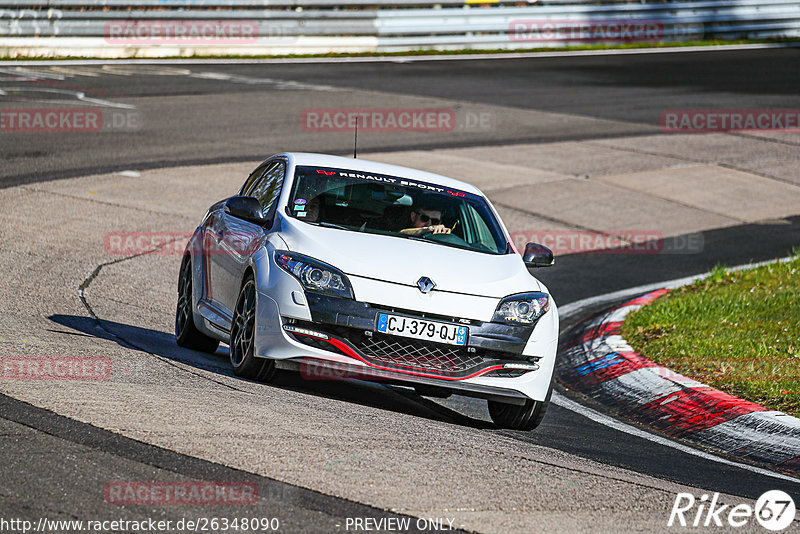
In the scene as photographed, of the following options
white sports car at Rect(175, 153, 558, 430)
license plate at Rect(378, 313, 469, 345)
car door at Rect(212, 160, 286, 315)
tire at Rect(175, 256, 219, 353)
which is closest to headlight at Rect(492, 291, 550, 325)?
white sports car at Rect(175, 153, 558, 430)

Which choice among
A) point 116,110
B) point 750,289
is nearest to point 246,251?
point 750,289

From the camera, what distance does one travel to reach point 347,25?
104ft

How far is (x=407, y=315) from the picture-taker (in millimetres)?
7148

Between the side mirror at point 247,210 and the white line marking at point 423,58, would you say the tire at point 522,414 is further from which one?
the white line marking at point 423,58

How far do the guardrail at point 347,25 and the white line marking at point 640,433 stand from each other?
69.7 feet

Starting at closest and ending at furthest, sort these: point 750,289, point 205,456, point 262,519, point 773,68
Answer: point 262,519
point 205,456
point 750,289
point 773,68

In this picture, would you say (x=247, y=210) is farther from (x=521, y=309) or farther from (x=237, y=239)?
(x=521, y=309)

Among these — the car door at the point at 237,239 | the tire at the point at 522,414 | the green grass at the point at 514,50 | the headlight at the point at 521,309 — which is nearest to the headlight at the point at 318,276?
the car door at the point at 237,239

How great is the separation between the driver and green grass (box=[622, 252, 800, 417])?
7.42 ft

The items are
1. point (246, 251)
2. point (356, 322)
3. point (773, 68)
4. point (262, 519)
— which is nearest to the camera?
point (262, 519)

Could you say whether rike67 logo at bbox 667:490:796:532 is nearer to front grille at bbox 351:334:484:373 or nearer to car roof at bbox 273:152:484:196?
front grille at bbox 351:334:484:373

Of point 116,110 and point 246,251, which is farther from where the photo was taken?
point 116,110

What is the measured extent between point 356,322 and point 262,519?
2.39m

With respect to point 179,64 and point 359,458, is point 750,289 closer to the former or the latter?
point 359,458
